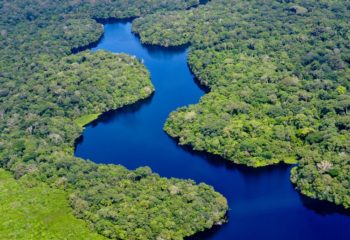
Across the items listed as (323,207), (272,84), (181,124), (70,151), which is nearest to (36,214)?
(70,151)

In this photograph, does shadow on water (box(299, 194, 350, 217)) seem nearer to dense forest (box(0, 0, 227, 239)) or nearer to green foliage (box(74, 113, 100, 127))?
dense forest (box(0, 0, 227, 239))

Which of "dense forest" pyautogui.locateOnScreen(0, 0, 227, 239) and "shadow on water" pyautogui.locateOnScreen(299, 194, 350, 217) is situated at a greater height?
"shadow on water" pyautogui.locateOnScreen(299, 194, 350, 217)

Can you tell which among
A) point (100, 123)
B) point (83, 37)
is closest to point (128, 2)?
point (83, 37)

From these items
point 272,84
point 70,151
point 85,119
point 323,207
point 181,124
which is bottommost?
point 85,119

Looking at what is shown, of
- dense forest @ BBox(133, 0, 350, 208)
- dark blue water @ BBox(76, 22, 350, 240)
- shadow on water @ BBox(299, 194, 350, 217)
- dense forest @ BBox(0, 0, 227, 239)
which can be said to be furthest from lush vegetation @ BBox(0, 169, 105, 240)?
shadow on water @ BBox(299, 194, 350, 217)

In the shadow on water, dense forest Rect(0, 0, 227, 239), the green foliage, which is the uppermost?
the shadow on water

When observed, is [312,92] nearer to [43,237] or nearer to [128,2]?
[43,237]

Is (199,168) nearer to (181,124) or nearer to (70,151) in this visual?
(181,124)
